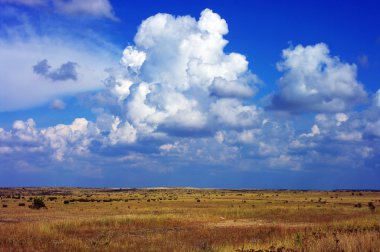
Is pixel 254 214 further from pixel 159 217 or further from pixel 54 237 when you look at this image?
pixel 54 237

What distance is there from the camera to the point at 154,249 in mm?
20188

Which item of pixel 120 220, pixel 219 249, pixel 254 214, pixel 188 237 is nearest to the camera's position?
pixel 219 249

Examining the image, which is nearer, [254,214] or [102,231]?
[102,231]

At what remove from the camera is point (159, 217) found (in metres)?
39.9

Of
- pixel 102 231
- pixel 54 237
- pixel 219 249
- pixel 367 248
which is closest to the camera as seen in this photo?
pixel 367 248

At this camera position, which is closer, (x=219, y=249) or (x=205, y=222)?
(x=219, y=249)

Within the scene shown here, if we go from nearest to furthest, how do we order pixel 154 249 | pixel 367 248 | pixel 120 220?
pixel 367 248 → pixel 154 249 → pixel 120 220

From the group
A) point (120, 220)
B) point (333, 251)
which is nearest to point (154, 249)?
point (333, 251)

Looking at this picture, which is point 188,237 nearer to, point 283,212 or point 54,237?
point 54,237

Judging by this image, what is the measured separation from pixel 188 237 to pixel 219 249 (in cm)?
901

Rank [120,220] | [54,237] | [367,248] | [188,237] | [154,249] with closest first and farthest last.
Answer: [367,248]
[154,249]
[54,237]
[188,237]
[120,220]

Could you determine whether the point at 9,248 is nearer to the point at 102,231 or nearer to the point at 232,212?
the point at 102,231

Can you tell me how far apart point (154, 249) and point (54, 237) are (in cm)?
782

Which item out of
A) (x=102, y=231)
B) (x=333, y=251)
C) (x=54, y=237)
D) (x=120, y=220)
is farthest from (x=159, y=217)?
(x=333, y=251)
